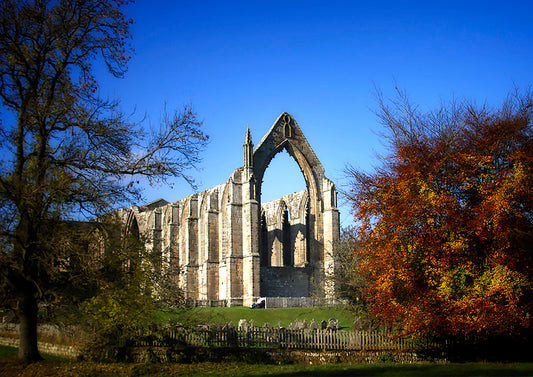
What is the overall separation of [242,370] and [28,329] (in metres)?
6.32

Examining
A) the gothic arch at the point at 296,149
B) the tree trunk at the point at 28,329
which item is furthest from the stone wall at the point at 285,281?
the tree trunk at the point at 28,329

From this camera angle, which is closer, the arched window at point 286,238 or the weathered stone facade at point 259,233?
the weathered stone facade at point 259,233

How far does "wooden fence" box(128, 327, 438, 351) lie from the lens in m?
19.4

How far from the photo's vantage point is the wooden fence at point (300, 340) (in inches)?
765

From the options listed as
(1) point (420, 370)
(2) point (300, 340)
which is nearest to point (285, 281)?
(2) point (300, 340)

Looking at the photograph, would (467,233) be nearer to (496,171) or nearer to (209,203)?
(496,171)

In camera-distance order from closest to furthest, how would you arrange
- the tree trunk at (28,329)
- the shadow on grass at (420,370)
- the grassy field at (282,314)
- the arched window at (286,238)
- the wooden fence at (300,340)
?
the shadow on grass at (420,370) < the tree trunk at (28,329) < the wooden fence at (300,340) < the grassy field at (282,314) < the arched window at (286,238)

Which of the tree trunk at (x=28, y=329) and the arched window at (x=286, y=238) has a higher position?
the arched window at (x=286, y=238)

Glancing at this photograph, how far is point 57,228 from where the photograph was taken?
16.3 m

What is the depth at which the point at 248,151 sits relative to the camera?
4212 cm

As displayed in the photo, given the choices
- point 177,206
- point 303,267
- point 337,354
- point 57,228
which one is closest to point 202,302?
point 303,267

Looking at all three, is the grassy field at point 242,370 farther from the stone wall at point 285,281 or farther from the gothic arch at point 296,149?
the gothic arch at point 296,149

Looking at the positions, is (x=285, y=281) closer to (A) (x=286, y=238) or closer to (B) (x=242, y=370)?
(A) (x=286, y=238)

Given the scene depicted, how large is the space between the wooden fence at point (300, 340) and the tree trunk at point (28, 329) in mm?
4634
